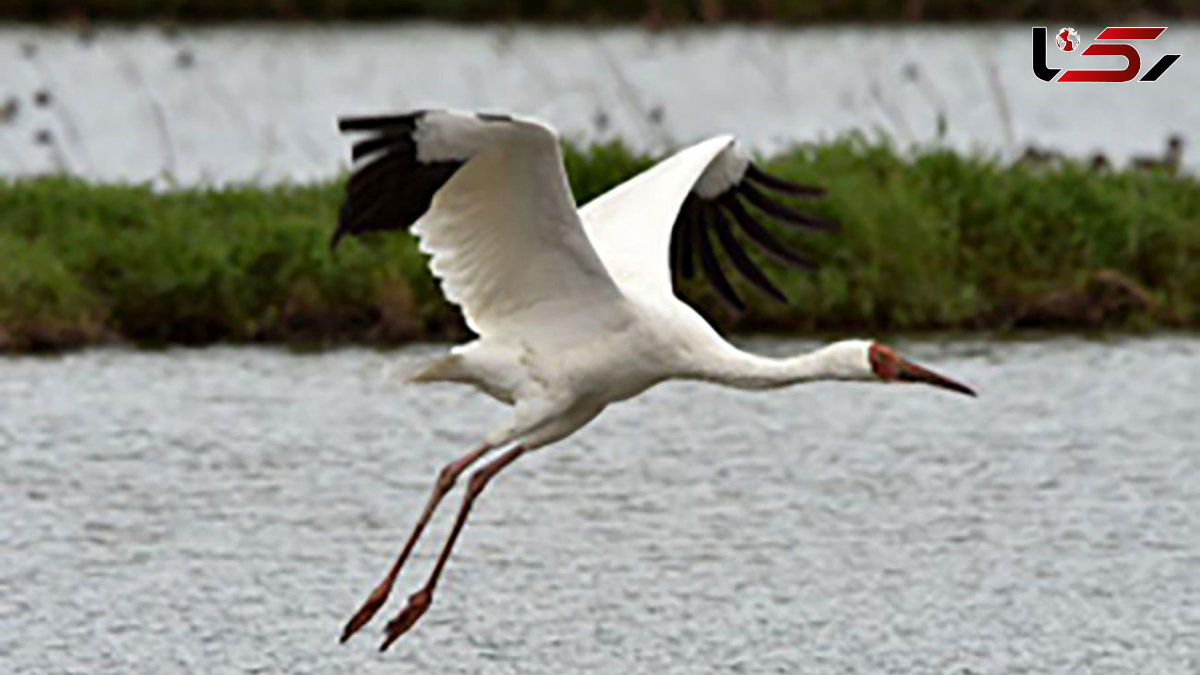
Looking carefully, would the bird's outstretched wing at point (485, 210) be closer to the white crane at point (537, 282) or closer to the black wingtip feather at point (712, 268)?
the white crane at point (537, 282)

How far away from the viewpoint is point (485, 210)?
7734 mm

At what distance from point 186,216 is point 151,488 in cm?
251

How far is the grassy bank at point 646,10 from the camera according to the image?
26281 mm

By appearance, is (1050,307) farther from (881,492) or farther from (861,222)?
(881,492)

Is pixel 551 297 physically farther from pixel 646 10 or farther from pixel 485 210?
pixel 646 10

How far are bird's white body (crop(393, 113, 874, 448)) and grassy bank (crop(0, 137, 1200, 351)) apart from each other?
163 inches

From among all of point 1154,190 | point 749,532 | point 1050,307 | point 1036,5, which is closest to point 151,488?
point 749,532

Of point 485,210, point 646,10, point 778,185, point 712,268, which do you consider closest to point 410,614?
point 485,210

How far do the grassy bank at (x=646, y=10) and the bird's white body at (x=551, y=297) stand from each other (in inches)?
723

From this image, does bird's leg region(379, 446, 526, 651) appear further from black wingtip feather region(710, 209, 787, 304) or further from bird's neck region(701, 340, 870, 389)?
black wingtip feather region(710, 209, 787, 304)

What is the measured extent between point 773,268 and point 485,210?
16.0 ft

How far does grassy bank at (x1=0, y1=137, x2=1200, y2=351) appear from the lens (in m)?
12.3

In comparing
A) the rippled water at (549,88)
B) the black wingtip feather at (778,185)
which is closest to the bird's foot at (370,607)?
the black wingtip feather at (778,185)

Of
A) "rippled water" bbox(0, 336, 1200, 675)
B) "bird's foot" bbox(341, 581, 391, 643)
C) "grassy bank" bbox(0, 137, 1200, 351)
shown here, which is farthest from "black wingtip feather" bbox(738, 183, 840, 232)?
"grassy bank" bbox(0, 137, 1200, 351)
